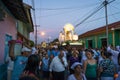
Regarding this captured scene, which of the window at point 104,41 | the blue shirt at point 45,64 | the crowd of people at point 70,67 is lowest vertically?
the blue shirt at point 45,64

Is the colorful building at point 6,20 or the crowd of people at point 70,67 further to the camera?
the colorful building at point 6,20

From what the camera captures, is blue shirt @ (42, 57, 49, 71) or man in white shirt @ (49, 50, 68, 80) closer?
man in white shirt @ (49, 50, 68, 80)

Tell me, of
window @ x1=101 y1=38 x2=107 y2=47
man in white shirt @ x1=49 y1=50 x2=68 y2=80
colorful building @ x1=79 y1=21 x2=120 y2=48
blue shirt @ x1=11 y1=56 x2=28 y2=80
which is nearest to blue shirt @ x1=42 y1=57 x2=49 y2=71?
man in white shirt @ x1=49 y1=50 x2=68 y2=80

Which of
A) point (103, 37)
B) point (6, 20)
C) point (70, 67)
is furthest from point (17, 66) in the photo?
point (103, 37)

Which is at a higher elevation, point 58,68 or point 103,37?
point 103,37

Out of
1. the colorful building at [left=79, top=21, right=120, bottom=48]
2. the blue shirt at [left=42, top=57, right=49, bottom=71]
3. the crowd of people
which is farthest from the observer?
the colorful building at [left=79, top=21, right=120, bottom=48]

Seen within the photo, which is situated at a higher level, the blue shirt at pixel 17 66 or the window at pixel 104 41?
the window at pixel 104 41

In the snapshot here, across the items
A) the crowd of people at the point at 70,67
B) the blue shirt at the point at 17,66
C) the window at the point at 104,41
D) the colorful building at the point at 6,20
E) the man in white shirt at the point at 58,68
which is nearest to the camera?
the crowd of people at the point at 70,67

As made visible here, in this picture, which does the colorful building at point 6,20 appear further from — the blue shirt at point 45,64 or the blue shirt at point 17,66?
the blue shirt at point 45,64

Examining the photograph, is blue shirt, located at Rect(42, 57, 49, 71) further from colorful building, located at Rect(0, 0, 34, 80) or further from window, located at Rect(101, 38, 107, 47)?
Result: window, located at Rect(101, 38, 107, 47)

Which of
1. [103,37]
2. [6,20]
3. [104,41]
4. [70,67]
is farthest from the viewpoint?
[104,41]

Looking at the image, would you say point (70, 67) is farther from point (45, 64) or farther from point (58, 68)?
point (45, 64)

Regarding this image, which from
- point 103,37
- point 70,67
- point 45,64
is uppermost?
point 103,37

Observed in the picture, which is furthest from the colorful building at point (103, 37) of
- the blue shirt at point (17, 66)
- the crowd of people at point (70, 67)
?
the blue shirt at point (17, 66)
